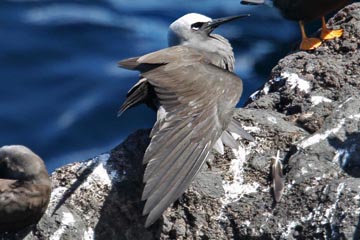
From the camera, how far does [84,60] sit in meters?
10.2

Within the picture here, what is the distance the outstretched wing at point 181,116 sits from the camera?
19.0 ft

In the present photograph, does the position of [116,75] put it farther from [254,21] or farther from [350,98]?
[350,98]

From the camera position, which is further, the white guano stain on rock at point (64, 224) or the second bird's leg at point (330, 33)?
the second bird's leg at point (330, 33)

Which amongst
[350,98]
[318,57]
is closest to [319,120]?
[350,98]

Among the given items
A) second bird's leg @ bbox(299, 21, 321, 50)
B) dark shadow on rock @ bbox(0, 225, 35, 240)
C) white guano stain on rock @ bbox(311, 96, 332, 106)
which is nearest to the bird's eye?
second bird's leg @ bbox(299, 21, 321, 50)

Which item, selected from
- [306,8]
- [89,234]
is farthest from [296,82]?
[306,8]

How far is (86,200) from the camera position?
6.03m

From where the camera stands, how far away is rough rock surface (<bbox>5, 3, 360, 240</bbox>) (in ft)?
18.6

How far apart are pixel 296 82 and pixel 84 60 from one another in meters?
3.79

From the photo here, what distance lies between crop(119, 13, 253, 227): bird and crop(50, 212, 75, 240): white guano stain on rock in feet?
1.53

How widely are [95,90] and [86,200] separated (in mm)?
3874

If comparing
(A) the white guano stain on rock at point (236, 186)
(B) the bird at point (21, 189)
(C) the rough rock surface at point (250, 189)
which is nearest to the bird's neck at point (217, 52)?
(C) the rough rock surface at point (250, 189)

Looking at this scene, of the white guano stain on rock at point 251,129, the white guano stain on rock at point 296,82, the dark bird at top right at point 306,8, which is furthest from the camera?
the dark bird at top right at point 306,8

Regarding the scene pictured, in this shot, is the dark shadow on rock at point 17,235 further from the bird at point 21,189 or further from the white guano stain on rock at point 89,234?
the white guano stain on rock at point 89,234
